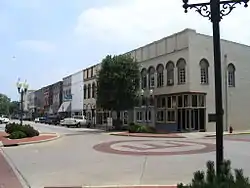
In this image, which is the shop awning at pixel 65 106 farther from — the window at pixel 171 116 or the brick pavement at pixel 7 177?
the brick pavement at pixel 7 177

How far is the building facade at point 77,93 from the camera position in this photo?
74.0 metres

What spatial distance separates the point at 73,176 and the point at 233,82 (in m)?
35.1

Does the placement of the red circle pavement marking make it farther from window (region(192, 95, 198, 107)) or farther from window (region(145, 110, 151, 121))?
window (region(145, 110, 151, 121))

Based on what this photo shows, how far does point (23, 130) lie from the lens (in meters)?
33.3

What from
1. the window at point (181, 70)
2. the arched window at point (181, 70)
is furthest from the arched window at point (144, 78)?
the window at point (181, 70)

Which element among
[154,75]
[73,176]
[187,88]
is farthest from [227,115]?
[73,176]

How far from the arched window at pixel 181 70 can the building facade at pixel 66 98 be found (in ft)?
139

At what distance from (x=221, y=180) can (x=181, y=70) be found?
36.9m

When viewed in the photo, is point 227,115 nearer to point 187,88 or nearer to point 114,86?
point 187,88

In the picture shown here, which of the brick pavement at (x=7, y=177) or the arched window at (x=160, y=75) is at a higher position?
the arched window at (x=160, y=75)

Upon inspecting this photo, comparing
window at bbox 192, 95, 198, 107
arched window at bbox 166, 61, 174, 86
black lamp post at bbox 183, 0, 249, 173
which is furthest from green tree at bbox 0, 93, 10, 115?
black lamp post at bbox 183, 0, 249, 173

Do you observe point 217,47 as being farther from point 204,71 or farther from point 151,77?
point 151,77

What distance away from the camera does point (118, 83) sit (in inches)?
1807

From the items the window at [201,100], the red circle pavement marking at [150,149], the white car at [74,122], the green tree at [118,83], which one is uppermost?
the green tree at [118,83]
